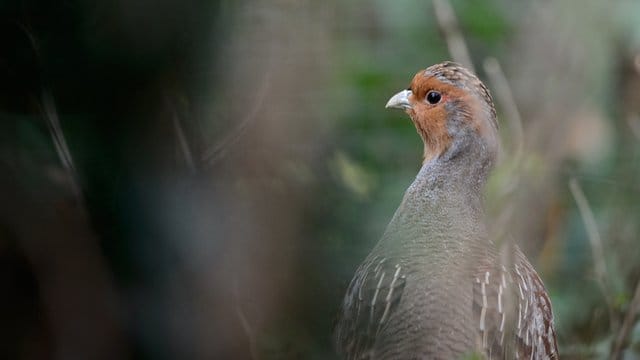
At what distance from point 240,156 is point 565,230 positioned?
2.42 feet

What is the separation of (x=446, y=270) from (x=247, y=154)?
0.35m

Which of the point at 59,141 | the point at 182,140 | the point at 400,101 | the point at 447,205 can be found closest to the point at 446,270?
the point at 447,205

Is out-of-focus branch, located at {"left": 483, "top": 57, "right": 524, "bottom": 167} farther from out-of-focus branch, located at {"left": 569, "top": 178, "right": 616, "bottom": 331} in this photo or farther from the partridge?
out-of-focus branch, located at {"left": 569, "top": 178, "right": 616, "bottom": 331}

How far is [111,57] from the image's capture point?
170cm

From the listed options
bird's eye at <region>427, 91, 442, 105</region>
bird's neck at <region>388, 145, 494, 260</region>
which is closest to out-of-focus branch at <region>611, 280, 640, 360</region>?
bird's neck at <region>388, 145, 494, 260</region>

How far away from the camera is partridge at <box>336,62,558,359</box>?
1712 millimetres

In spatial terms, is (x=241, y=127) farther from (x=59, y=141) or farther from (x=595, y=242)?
(x=595, y=242)

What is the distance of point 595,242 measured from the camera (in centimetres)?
202

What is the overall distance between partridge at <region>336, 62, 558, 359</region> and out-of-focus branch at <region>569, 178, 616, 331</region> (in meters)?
0.11

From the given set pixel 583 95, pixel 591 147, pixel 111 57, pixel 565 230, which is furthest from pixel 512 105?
pixel 111 57

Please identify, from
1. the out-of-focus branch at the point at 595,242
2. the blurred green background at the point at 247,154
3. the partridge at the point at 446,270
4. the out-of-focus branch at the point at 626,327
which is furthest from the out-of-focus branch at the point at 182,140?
the out-of-focus branch at the point at 626,327

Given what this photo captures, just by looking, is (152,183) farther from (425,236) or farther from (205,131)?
(425,236)

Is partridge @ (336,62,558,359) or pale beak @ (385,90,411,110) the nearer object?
partridge @ (336,62,558,359)

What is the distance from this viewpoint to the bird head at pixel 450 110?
6.23 feet
